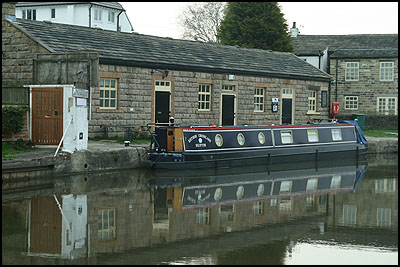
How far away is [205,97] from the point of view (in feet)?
84.8

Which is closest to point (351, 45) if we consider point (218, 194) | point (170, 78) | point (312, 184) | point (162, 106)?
point (170, 78)

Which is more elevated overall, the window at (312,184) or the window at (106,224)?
the window at (106,224)

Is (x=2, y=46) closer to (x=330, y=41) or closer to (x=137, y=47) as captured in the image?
(x=137, y=47)

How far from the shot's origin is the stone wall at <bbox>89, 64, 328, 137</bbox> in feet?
71.5

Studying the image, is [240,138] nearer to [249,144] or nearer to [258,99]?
[249,144]

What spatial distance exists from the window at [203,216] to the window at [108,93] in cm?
1033

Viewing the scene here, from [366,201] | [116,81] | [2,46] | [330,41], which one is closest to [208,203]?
[366,201]

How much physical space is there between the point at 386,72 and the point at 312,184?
85.4 ft

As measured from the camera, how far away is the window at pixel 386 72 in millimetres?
40281

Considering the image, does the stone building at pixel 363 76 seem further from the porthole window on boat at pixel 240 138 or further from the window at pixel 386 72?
the porthole window on boat at pixel 240 138

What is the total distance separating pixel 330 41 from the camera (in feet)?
146

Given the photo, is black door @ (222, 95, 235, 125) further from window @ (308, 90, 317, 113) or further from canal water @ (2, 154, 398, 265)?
canal water @ (2, 154, 398, 265)

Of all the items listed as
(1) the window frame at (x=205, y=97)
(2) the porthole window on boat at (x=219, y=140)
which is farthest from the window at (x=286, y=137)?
(1) the window frame at (x=205, y=97)

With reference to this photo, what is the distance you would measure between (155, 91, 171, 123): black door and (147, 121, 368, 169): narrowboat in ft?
8.55
